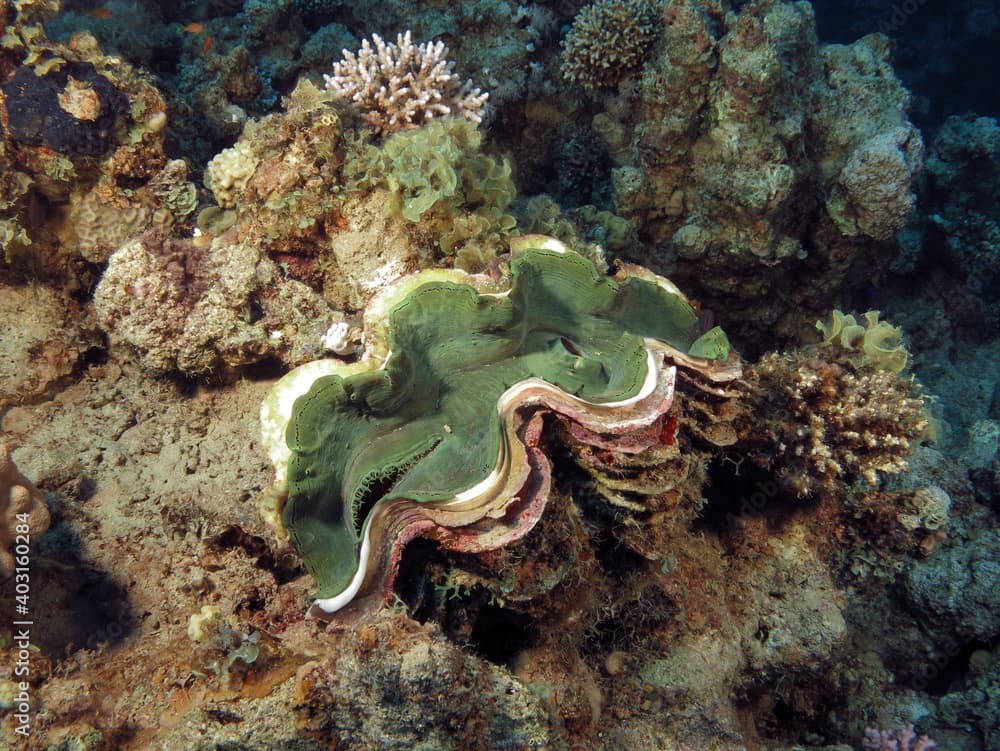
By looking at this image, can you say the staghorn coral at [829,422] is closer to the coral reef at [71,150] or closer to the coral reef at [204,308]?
the coral reef at [204,308]

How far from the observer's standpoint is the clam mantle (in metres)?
2.21

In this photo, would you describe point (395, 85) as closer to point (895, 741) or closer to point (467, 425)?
point (467, 425)

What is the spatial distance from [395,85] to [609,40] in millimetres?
2106

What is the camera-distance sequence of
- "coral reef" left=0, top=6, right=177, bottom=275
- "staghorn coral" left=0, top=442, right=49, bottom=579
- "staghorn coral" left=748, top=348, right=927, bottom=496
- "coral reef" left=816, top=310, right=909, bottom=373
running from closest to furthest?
"staghorn coral" left=0, top=442, right=49, bottom=579 → "coral reef" left=0, top=6, right=177, bottom=275 → "staghorn coral" left=748, top=348, right=927, bottom=496 → "coral reef" left=816, top=310, right=909, bottom=373

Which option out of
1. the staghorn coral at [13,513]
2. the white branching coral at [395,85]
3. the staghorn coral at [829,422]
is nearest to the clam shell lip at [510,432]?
the staghorn coral at [829,422]

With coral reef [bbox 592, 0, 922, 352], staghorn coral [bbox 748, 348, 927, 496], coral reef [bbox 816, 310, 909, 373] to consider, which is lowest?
staghorn coral [bbox 748, 348, 927, 496]

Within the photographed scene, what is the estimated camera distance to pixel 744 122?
4.59 m

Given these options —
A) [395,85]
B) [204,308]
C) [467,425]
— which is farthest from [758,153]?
[204,308]

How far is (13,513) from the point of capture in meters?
2.46

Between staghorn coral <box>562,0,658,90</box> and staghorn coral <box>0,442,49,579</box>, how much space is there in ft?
16.7

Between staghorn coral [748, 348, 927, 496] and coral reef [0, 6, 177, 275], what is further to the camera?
staghorn coral [748, 348, 927, 496]

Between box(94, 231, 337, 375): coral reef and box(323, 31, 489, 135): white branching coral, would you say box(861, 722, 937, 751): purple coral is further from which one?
box(323, 31, 489, 135): white branching coral

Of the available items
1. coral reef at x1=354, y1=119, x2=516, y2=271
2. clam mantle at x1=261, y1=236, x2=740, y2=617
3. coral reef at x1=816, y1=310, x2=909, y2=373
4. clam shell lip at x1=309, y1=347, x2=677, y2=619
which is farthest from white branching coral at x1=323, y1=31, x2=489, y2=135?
coral reef at x1=816, y1=310, x2=909, y2=373

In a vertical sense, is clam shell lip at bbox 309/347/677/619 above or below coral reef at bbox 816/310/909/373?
below
